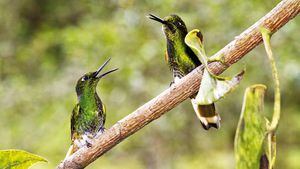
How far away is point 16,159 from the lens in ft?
1.10

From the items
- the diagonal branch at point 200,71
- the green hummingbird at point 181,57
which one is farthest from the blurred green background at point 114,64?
the diagonal branch at point 200,71

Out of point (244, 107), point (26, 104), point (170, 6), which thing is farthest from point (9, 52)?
point (244, 107)

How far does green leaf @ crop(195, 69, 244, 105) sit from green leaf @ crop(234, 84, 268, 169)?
24 millimetres

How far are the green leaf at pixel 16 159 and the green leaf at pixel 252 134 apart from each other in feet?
0.48

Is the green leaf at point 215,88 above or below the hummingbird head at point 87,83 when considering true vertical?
below

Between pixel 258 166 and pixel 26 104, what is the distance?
2493 millimetres

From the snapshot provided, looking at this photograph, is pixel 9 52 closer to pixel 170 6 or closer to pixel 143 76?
pixel 143 76

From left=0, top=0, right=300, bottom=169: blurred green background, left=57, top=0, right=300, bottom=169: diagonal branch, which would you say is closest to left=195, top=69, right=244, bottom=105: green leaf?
left=57, top=0, right=300, bottom=169: diagonal branch

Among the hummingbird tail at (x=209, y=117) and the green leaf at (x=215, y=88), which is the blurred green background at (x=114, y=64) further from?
the green leaf at (x=215, y=88)

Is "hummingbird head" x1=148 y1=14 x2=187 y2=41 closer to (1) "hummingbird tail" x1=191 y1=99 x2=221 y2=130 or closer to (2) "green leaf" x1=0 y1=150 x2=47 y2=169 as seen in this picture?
(1) "hummingbird tail" x1=191 y1=99 x2=221 y2=130

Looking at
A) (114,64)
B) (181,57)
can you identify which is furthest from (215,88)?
(114,64)

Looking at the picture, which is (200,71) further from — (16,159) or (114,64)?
(114,64)

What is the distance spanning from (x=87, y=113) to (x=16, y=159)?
225mm

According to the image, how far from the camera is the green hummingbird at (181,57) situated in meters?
0.43
